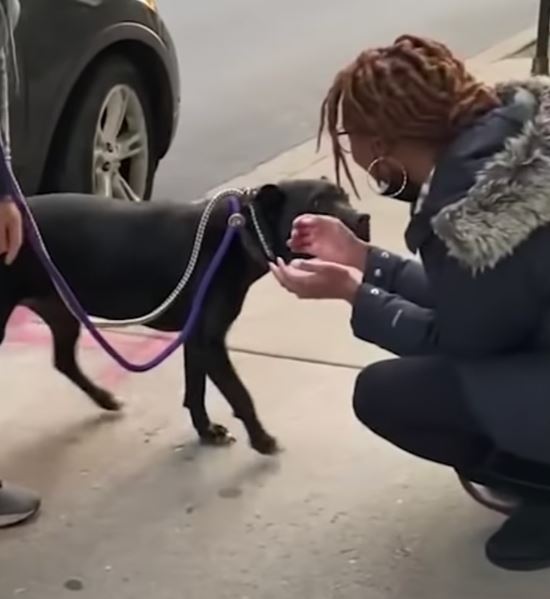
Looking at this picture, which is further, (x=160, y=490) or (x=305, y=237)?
(x=160, y=490)

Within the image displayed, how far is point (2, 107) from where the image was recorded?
3.04 m

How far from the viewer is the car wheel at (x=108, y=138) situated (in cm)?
510

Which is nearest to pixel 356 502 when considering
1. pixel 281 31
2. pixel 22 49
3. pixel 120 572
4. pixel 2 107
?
pixel 120 572

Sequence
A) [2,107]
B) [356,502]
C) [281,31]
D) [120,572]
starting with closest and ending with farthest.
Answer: [2,107] → [120,572] → [356,502] → [281,31]

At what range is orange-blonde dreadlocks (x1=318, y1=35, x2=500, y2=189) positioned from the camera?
295cm

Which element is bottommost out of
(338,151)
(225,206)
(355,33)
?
(355,33)

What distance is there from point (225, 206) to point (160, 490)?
78cm

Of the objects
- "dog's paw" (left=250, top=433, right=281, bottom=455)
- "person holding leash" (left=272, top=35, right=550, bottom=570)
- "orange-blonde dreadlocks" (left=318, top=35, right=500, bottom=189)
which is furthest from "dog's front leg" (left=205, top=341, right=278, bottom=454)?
"orange-blonde dreadlocks" (left=318, top=35, right=500, bottom=189)

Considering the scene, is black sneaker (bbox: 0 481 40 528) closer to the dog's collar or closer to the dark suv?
the dog's collar

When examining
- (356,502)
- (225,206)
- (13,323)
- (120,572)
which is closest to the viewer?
(120,572)

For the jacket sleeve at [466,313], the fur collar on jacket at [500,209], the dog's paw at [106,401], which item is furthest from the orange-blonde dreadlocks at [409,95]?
the dog's paw at [106,401]

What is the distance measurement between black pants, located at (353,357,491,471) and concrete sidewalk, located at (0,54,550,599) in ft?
0.74

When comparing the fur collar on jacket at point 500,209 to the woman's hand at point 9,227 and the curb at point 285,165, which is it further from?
the curb at point 285,165

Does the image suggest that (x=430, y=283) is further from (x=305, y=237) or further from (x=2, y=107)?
(x=2, y=107)
